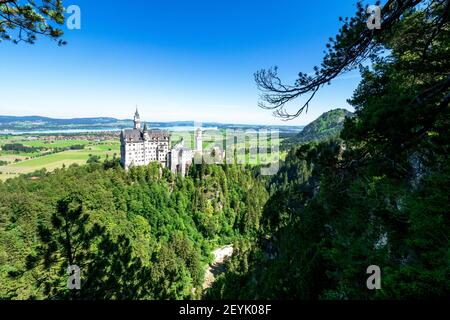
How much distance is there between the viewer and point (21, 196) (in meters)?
41.4

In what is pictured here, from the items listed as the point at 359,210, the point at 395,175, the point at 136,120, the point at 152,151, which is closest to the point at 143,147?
the point at 152,151

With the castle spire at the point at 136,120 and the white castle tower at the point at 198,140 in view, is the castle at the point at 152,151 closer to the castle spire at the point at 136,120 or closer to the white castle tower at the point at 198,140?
the white castle tower at the point at 198,140

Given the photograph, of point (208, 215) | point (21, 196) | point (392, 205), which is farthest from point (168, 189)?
point (392, 205)

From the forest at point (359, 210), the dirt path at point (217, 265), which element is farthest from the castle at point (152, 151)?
the forest at point (359, 210)

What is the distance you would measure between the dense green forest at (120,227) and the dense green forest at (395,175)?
12007mm

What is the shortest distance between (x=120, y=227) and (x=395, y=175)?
5167 centimetres

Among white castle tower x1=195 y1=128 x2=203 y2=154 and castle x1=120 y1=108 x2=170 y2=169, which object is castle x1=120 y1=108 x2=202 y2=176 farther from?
white castle tower x1=195 y1=128 x2=203 y2=154

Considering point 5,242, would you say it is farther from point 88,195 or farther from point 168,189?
point 168,189

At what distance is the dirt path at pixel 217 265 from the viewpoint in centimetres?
5198

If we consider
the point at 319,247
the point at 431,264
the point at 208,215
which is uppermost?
the point at 431,264

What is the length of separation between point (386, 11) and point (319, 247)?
13922 mm

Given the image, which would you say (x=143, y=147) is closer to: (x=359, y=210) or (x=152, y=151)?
(x=152, y=151)

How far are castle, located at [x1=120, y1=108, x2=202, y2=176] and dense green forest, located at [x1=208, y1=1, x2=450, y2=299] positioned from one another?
63.3 metres

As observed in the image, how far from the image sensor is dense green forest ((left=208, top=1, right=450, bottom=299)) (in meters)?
4.77
